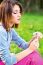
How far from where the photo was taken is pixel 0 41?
115 inches

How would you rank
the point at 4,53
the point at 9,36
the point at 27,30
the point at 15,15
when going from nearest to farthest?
the point at 4,53 → the point at 15,15 → the point at 9,36 → the point at 27,30

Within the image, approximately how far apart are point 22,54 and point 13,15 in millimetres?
377

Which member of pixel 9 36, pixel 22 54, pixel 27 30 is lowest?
pixel 27 30

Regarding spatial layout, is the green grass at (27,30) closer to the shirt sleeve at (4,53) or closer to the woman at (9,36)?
the woman at (9,36)

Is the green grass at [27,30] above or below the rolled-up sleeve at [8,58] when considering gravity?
below

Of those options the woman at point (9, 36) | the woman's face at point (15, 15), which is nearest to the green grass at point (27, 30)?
the woman at point (9, 36)

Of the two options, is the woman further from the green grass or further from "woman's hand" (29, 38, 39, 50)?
the green grass

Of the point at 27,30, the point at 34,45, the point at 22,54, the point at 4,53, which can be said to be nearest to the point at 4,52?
the point at 4,53

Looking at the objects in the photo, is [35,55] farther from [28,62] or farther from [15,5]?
[15,5]

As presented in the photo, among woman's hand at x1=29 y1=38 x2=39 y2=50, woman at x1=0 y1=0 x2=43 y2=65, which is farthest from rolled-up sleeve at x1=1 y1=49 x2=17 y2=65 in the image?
woman's hand at x1=29 y1=38 x2=39 y2=50


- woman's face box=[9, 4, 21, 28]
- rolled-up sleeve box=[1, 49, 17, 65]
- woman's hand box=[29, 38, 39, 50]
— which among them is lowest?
rolled-up sleeve box=[1, 49, 17, 65]

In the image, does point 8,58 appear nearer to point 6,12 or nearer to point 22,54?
point 22,54

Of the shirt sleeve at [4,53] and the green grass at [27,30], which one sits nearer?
the shirt sleeve at [4,53]

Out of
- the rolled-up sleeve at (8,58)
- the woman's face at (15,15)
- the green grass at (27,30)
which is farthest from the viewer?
the green grass at (27,30)
